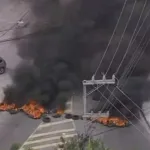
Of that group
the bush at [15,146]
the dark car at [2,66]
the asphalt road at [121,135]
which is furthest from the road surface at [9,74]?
the asphalt road at [121,135]

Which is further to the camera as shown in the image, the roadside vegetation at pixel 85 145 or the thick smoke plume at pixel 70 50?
the thick smoke plume at pixel 70 50

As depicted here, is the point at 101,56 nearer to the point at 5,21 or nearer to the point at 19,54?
the point at 19,54

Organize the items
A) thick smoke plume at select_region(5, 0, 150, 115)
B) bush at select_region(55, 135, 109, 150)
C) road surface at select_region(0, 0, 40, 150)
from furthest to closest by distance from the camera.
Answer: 1. thick smoke plume at select_region(5, 0, 150, 115)
2. road surface at select_region(0, 0, 40, 150)
3. bush at select_region(55, 135, 109, 150)

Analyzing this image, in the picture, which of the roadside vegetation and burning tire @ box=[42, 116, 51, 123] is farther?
burning tire @ box=[42, 116, 51, 123]

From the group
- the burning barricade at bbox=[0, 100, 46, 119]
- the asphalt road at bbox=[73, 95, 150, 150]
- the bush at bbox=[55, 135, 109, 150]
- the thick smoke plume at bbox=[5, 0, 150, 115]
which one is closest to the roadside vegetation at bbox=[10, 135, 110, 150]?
the bush at bbox=[55, 135, 109, 150]

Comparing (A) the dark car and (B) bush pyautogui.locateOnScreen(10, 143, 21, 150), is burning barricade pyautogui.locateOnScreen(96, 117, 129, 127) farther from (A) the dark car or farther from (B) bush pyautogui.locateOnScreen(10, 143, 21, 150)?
(A) the dark car

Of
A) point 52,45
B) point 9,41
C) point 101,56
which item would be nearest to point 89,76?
point 101,56

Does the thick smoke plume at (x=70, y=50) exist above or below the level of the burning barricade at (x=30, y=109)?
above

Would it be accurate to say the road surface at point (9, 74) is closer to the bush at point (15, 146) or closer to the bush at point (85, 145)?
the bush at point (15, 146)
